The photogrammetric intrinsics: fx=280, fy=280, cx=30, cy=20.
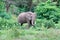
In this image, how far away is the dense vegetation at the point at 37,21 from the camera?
1014cm

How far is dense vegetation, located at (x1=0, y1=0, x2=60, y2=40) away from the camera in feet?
33.3

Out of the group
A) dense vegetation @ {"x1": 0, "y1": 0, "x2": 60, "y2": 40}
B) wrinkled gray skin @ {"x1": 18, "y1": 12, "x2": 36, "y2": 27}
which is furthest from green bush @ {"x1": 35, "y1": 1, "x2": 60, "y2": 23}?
wrinkled gray skin @ {"x1": 18, "y1": 12, "x2": 36, "y2": 27}

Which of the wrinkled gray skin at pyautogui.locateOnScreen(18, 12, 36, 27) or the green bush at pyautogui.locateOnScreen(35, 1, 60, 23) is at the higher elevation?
the wrinkled gray skin at pyautogui.locateOnScreen(18, 12, 36, 27)

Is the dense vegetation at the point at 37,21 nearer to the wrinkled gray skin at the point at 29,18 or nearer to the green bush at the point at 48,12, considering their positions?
the green bush at the point at 48,12

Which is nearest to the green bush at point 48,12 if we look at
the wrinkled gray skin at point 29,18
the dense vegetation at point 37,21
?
the dense vegetation at point 37,21

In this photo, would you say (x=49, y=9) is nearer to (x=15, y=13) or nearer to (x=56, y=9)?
(x=56, y=9)

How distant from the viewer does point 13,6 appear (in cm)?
3466

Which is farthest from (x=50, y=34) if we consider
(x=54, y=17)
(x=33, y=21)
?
(x=54, y=17)

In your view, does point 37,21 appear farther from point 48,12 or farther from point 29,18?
point 48,12

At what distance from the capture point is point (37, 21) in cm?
1923

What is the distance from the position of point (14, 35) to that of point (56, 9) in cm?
1471

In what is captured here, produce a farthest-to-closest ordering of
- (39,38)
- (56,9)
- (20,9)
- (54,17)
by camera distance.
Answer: (20,9), (56,9), (54,17), (39,38)

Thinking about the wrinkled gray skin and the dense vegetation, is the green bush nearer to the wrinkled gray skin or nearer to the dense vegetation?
the dense vegetation

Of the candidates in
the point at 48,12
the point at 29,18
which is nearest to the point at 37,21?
the point at 29,18
